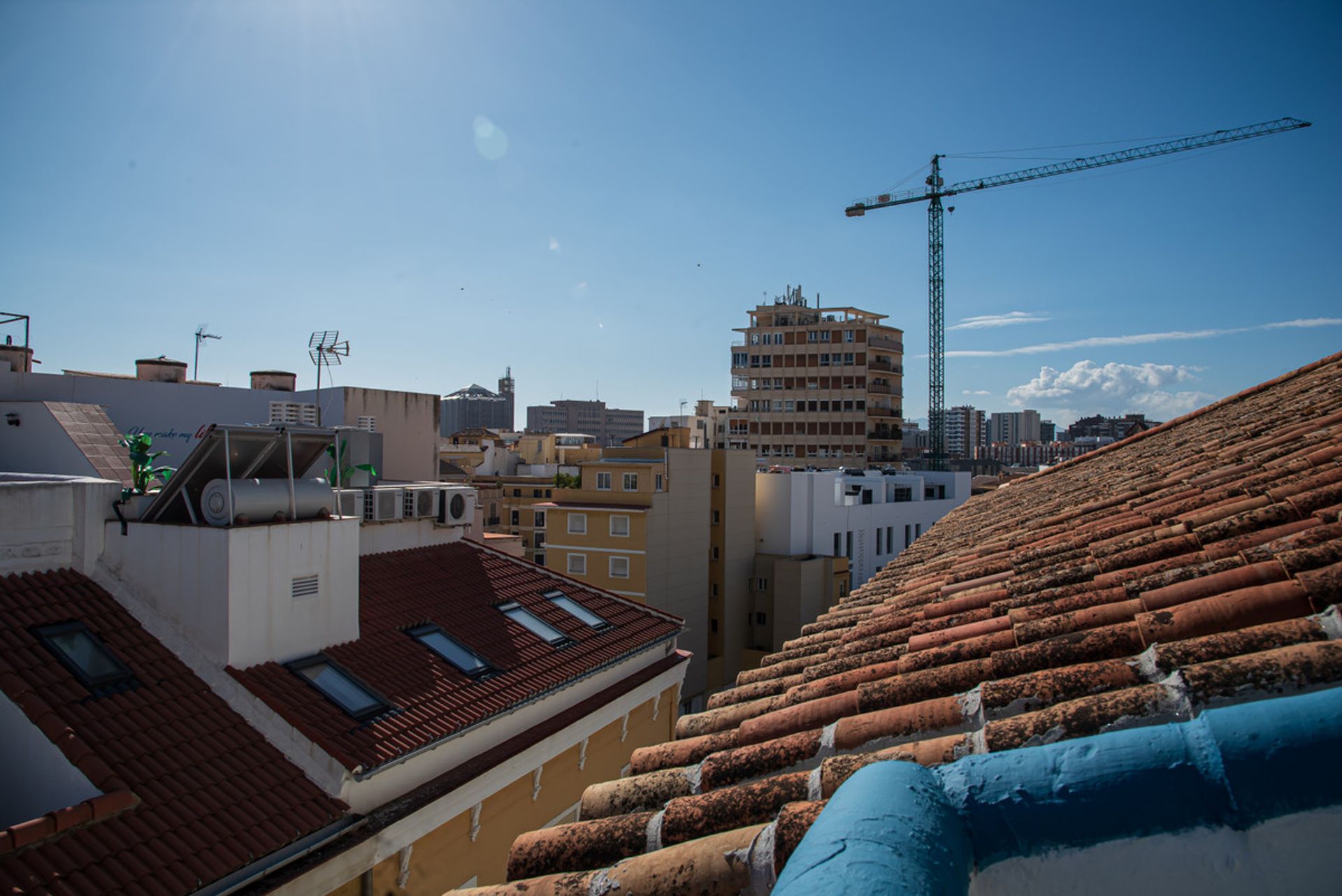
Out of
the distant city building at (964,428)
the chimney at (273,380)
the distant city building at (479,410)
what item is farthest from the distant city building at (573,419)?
the chimney at (273,380)

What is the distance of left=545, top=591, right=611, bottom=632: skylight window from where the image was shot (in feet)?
43.5

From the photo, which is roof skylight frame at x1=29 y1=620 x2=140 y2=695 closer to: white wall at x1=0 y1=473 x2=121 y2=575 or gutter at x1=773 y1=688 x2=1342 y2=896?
A: white wall at x1=0 y1=473 x2=121 y2=575

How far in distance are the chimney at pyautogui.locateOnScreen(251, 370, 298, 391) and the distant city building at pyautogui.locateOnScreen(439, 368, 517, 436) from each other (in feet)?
395

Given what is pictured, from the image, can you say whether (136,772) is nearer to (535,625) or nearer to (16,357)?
(535,625)

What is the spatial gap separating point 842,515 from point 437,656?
1307 inches

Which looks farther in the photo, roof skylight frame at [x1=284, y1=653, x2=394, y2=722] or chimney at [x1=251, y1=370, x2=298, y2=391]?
chimney at [x1=251, y1=370, x2=298, y2=391]

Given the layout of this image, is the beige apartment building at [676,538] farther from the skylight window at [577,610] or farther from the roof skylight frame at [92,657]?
the roof skylight frame at [92,657]

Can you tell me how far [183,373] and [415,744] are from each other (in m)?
17.6

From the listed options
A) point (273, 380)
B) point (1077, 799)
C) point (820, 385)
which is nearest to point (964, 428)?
point (820, 385)

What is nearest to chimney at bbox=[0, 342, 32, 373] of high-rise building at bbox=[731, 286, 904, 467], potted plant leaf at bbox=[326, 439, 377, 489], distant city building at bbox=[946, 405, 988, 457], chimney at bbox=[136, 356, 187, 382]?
chimney at bbox=[136, 356, 187, 382]

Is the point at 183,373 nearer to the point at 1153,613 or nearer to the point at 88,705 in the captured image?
the point at 88,705

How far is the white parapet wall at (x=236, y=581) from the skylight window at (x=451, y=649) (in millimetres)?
1550

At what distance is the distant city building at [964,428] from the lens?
590 ft

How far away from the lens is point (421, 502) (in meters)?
13.5
